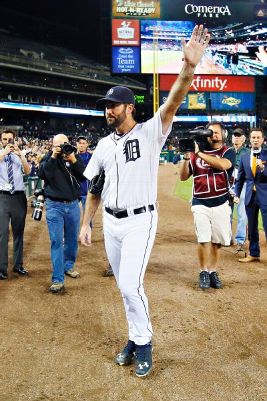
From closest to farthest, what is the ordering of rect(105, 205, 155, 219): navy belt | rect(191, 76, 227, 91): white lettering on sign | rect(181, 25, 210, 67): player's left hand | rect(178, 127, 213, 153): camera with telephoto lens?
rect(181, 25, 210, 67): player's left hand, rect(105, 205, 155, 219): navy belt, rect(178, 127, 213, 153): camera with telephoto lens, rect(191, 76, 227, 91): white lettering on sign

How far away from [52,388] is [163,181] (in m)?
18.1

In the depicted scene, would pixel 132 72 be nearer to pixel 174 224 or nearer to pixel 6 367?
pixel 174 224

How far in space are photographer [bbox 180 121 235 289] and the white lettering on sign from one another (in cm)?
3571

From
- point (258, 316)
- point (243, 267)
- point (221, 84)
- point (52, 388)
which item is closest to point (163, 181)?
point (243, 267)

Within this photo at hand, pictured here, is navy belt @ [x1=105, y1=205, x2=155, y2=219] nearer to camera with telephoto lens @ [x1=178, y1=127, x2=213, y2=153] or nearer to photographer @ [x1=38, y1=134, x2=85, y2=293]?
camera with telephoto lens @ [x1=178, y1=127, x2=213, y2=153]

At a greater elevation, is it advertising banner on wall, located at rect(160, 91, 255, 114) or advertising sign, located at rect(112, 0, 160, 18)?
advertising sign, located at rect(112, 0, 160, 18)

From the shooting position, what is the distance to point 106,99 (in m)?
3.06

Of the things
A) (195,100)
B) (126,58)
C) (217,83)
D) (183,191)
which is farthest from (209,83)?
(183,191)

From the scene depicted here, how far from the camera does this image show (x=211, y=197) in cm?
508

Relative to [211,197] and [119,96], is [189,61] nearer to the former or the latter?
[119,96]

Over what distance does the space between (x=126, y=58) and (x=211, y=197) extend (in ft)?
107

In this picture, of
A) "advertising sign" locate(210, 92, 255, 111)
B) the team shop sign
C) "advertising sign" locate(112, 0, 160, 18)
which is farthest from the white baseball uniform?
"advertising sign" locate(210, 92, 255, 111)

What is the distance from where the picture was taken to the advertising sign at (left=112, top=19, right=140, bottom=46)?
3538 centimetres

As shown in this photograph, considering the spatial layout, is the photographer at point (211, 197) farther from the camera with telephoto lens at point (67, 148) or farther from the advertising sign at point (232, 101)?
the advertising sign at point (232, 101)
